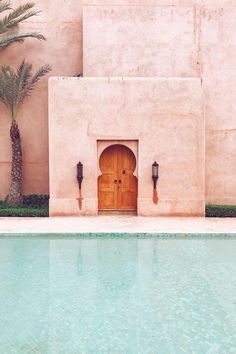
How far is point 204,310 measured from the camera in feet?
20.9

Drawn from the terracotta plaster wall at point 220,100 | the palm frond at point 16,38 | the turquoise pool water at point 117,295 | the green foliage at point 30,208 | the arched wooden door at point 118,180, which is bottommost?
the turquoise pool water at point 117,295

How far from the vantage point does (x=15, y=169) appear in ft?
50.2

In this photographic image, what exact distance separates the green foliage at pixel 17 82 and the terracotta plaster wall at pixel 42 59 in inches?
16.8

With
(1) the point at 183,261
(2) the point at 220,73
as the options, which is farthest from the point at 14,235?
(2) the point at 220,73

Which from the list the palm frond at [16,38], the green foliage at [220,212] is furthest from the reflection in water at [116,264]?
the palm frond at [16,38]

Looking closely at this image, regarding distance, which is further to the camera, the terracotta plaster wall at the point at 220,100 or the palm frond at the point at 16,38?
the terracotta plaster wall at the point at 220,100

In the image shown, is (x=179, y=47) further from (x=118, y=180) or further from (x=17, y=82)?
(x=17, y=82)

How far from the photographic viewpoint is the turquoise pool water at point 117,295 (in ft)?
17.6

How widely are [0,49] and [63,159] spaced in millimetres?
4739

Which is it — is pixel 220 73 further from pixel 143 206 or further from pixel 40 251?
pixel 40 251

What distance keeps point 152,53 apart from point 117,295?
32.2ft

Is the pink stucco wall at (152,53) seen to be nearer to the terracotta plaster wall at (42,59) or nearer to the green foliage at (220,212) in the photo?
the terracotta plaster wall at (42,59)

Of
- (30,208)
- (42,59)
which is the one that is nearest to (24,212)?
(30,208)

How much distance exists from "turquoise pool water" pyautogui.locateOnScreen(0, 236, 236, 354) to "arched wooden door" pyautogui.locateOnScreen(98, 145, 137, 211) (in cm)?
361
